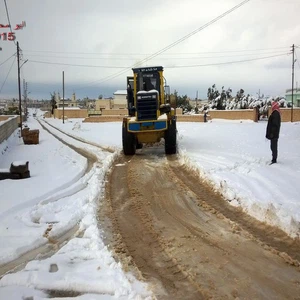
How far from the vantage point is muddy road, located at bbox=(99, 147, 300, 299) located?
154 inches

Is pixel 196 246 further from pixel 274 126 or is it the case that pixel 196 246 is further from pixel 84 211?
pixel 274 126

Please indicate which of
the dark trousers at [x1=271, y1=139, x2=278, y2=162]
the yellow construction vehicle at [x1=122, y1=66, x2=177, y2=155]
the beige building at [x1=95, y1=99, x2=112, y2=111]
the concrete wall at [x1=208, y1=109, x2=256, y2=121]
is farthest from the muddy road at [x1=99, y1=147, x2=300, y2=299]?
the beige building at [x1=95, y1=99, x2=112, y2=111]

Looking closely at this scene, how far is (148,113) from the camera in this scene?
43.2 ft

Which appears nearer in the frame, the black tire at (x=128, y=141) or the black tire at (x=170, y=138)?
the black tire at (x=170, y=138)

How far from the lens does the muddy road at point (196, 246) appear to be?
391 cm

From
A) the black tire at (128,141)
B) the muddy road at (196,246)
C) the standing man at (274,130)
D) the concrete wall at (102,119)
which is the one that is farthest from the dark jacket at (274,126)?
the concrete wall at (102,119)

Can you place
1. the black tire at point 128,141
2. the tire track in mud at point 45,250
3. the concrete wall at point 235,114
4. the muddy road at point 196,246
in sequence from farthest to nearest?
1. the concrete wall at point 235,114
2. the black tire at point 128,141
3. the tire track in mud at point 45,250
4. the muddy road at point 196,246

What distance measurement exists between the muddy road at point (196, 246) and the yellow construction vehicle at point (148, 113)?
4920mm

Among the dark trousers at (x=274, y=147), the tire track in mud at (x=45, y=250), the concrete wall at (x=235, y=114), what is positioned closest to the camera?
the tire track in mud at (x=45, y=250)

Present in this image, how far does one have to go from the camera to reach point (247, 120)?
3947 cm

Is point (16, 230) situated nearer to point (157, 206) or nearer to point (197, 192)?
point (157, 206)

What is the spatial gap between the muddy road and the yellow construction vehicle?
194 inches

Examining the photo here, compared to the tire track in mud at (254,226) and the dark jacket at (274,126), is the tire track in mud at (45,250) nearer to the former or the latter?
the tire track in mud at (254,226)

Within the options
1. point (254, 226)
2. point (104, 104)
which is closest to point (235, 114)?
point (254, 226)
